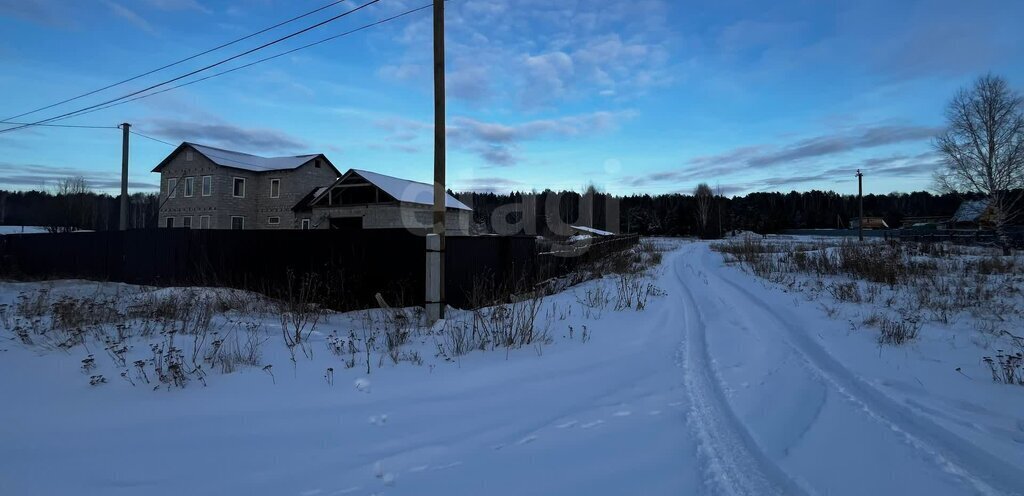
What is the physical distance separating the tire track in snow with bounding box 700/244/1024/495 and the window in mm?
35368

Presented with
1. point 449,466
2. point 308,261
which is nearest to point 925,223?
point 308,261

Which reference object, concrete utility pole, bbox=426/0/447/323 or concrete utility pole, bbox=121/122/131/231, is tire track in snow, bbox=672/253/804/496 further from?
concrete utility pole, bbox=121/122/131/231

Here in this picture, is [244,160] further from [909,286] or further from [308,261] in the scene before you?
[909,286]

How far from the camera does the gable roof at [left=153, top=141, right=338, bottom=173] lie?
3167cm

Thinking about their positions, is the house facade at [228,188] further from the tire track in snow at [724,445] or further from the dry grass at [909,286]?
the tire track in snow at [724,445]

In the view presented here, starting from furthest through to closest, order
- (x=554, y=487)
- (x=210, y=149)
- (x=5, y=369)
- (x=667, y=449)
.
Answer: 1. (x=210, y=149)
2. (x=5, y=369)
3. (x=667, y=449)
4. (x=554, y=487)

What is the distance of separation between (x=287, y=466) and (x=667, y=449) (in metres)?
2.43

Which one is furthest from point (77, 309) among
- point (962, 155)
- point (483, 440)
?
point (962, 155)

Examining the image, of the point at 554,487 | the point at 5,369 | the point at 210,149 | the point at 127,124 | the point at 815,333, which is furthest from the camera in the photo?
the point at 210,149

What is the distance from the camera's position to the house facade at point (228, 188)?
103 feet

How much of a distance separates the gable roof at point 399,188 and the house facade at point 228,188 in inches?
132

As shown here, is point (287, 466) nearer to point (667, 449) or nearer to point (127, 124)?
point (667, 449)

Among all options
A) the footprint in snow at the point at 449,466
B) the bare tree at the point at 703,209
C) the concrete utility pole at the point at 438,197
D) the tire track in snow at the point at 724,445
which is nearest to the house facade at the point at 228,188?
the concrete utility pole at the point at 438,197

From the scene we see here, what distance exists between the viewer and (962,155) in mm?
25562
